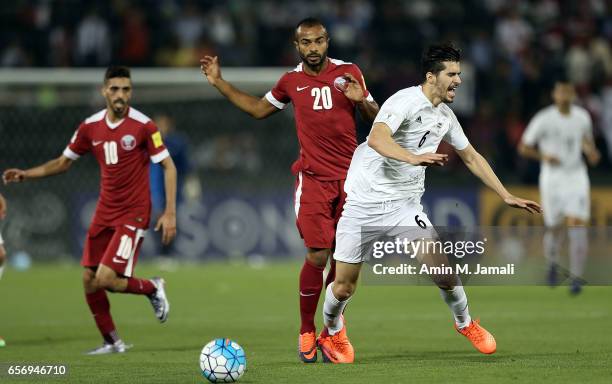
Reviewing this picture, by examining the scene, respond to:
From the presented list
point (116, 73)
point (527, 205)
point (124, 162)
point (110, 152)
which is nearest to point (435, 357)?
point (527, 205)

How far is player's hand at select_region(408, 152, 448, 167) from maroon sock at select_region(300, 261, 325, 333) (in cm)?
163

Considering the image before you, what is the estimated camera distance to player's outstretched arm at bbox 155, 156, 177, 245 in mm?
9914

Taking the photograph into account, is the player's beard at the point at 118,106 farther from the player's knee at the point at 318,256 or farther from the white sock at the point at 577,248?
the white sock at the point at 577,248

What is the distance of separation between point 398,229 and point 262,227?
469 inches

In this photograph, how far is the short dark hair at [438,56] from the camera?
835cm

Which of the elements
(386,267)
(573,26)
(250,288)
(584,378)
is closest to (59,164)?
(386,267)

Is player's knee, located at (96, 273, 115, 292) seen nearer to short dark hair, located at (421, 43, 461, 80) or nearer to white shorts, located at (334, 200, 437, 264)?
white shorts, located at (334, 200, 437, 264)

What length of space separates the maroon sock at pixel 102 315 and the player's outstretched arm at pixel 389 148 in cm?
318

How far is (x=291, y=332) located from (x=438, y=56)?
3805 millimetres

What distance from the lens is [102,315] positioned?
10.2 meters

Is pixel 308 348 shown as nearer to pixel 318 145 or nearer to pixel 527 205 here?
pixel 318 145

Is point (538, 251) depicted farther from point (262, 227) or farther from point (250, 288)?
point (262, 227)

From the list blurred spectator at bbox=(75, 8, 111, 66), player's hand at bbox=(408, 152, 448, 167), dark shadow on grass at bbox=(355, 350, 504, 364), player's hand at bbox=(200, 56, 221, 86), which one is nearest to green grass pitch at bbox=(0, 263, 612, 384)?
dark shadow on grass at bbox=(355, 350, 504, 364)

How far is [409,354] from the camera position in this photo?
30.3ft
